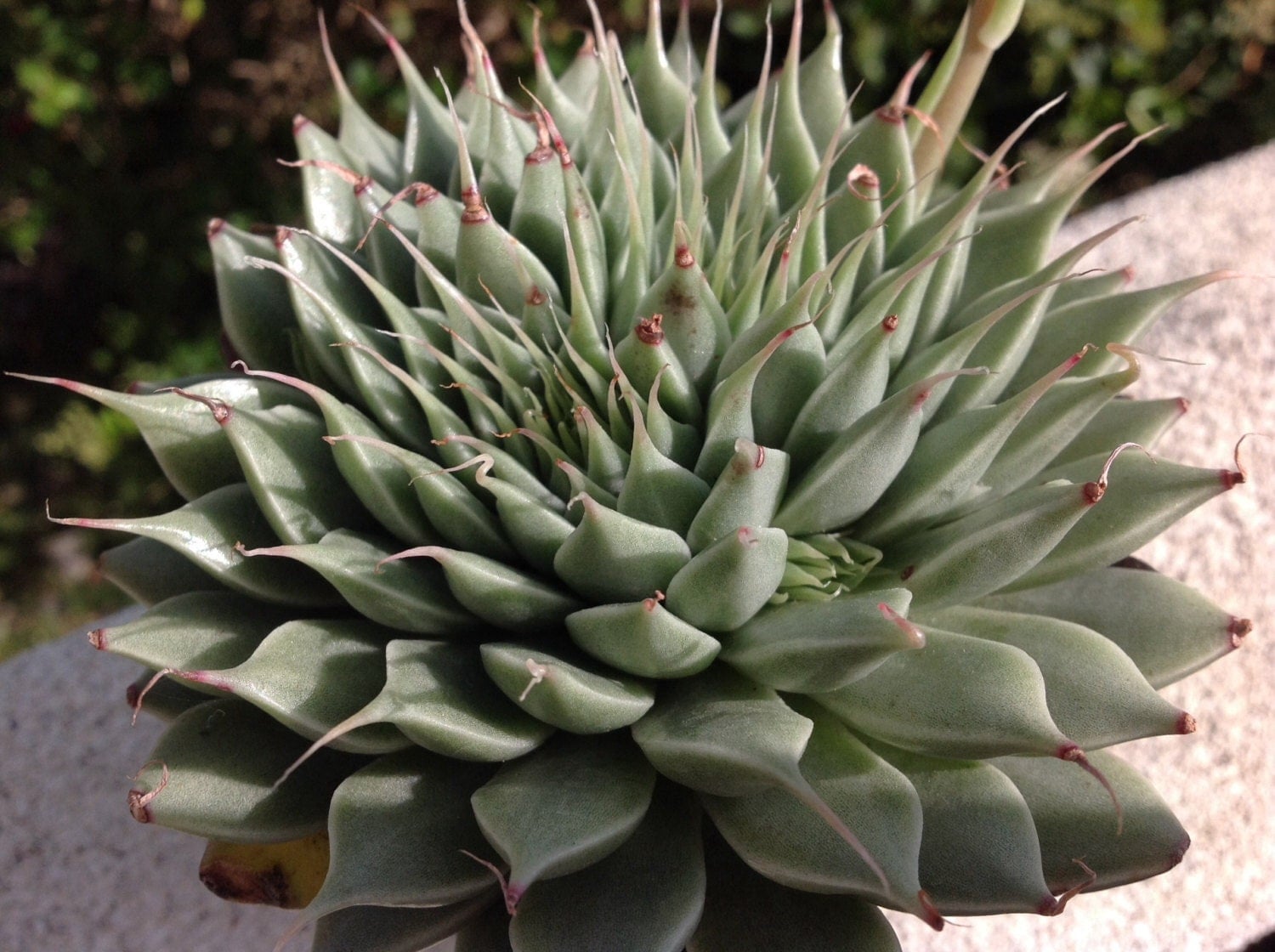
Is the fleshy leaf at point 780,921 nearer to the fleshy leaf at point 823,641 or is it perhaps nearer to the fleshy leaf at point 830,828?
the fleshy leaf at point 830,828

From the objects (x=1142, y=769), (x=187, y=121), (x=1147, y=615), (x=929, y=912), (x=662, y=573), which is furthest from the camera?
(x=187, y=121)

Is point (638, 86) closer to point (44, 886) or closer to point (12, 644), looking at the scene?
point (44, 886)

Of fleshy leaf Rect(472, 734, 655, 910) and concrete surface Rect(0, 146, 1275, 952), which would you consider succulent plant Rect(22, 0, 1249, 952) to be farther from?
concrete surface Rect(0, 146, 1275, 952)

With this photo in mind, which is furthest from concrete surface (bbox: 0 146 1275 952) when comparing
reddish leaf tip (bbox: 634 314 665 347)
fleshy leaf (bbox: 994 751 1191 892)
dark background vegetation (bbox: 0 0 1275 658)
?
dark background vegetation (bbox: 0 0 1275 658)

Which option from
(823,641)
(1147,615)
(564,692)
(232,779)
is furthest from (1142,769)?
(232,779)

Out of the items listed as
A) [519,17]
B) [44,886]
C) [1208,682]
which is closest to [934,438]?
[1208,682]

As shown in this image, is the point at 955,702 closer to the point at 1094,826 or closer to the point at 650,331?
the point at 1094,826
